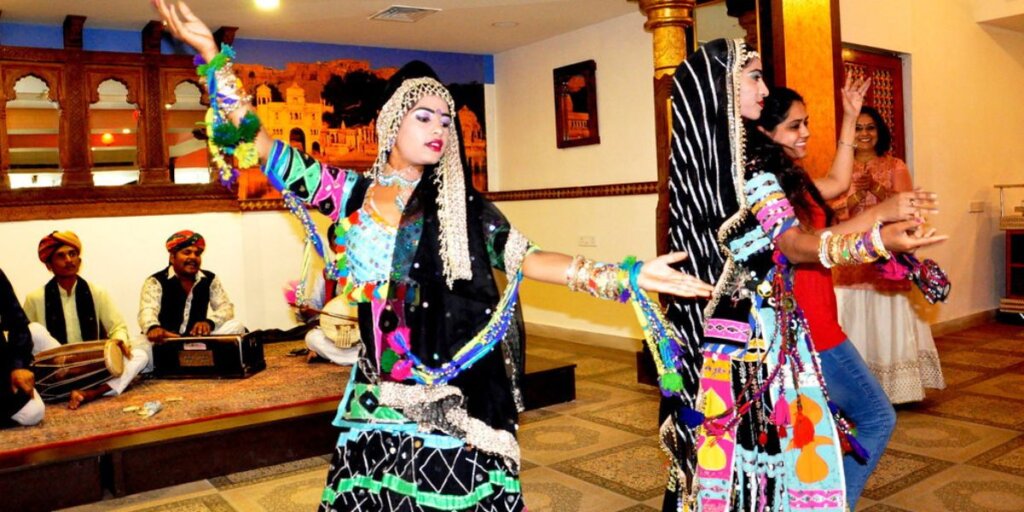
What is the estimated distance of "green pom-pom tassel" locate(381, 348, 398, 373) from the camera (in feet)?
7.20

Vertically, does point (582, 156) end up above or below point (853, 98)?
above

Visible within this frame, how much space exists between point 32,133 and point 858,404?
673 cm

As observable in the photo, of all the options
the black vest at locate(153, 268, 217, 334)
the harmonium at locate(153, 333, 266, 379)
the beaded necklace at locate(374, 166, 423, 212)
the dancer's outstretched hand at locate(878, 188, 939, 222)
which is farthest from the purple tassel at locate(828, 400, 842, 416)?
the black vest at locate(153, 268, 217, 334)

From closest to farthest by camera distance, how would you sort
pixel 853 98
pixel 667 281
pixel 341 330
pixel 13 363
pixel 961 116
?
pixel 667 281
pixel 853 98
pixel 13 363
pixel 341 330
pixel 961 116

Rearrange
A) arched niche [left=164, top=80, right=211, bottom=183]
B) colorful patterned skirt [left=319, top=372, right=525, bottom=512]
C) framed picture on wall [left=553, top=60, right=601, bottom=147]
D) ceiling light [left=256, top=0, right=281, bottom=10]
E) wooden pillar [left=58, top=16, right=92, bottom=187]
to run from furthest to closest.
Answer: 1. framed picture on wall [left=553, top=60, right=601, bottom=147]
2. arched niche [left=164, top=80, right=211, bottom=183]
3. wooden pillar [left=58, top=16, right=92, bottom=187]
4. ceiling light [left=256, top=0, right=281, bottom=10]
5. colorful patterned skirt [left=319, top=372, right=525, bottom=512]

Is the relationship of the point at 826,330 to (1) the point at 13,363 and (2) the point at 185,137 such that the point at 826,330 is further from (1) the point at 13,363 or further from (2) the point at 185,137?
(2) the point at 185,137

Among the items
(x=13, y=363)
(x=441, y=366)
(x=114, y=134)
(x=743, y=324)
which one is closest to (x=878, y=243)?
(x=743, y=324)

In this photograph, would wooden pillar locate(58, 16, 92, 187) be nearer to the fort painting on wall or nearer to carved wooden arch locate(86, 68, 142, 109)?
carved wooden arch locate(86, 68, 142, 109)

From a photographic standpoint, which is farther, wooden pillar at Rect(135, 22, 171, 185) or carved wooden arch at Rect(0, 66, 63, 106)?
wooden pillar at Rect(135, 22, 171, 185)

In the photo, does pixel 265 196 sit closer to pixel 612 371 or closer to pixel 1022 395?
pixel 612 371

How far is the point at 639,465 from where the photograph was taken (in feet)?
13.3

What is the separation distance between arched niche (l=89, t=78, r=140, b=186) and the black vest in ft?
5.79

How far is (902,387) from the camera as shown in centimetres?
479

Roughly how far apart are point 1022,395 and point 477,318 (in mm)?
4239
